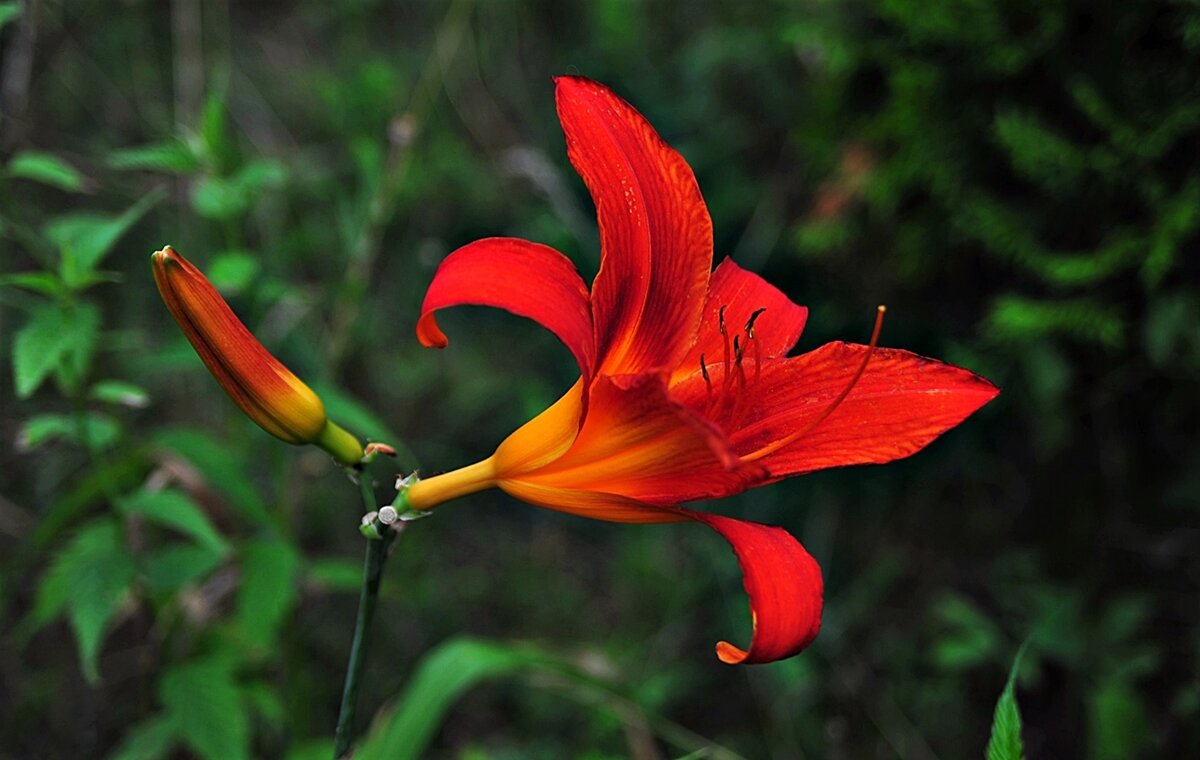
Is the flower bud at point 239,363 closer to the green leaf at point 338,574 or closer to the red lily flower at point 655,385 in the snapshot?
the red lily flower at point 655,385

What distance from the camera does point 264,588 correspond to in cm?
144

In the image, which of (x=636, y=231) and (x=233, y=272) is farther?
(x=233, y=272)

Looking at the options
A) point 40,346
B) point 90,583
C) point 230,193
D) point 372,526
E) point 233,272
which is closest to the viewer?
point 372,526

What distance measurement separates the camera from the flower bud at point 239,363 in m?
0.82

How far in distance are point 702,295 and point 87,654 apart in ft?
2.75

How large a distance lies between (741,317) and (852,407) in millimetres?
166

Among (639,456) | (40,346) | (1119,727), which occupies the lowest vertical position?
(1119,727)

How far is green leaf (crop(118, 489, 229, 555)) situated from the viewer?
4.28ft

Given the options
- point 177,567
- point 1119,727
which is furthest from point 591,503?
point 1119,727

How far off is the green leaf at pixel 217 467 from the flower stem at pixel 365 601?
531 millimetres

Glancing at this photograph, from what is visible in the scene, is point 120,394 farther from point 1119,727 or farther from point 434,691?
point 1119,727

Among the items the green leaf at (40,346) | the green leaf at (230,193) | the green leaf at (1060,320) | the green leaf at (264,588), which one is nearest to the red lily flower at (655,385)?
the green leaf at (40,346)

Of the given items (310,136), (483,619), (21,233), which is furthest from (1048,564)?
(310,136)

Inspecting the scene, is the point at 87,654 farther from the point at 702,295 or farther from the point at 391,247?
the point at 391,247
